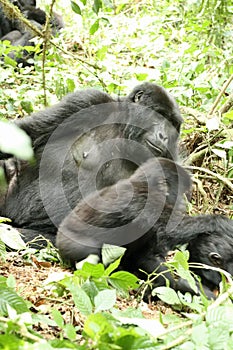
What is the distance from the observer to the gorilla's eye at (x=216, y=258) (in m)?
2.92

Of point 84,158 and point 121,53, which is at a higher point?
point 84,158

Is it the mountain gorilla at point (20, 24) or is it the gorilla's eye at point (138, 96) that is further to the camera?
the mountain gorilla at point (20, 24)

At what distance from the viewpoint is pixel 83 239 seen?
2.81 meters

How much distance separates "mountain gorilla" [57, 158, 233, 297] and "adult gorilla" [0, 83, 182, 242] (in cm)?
66

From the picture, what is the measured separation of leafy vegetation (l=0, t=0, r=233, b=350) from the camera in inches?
51.6

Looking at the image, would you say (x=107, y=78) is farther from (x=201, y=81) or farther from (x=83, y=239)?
(x=83, y=239)

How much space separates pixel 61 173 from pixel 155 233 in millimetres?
1162

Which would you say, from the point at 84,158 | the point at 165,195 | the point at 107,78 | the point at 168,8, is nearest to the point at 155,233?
the point at 165,195

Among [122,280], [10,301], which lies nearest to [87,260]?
[122,280]

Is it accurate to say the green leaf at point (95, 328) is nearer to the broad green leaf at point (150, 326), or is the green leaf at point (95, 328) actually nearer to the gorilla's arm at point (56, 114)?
the broad green leaf at point (150, 326)

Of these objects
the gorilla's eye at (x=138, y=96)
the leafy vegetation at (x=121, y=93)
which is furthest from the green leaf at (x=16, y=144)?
the gorilla's eye at (x=138, y=96)

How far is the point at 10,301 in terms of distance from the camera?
1557 millimetres

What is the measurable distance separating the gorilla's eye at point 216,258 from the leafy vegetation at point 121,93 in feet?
1.25

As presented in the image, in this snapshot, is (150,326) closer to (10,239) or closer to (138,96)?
(10,239)
